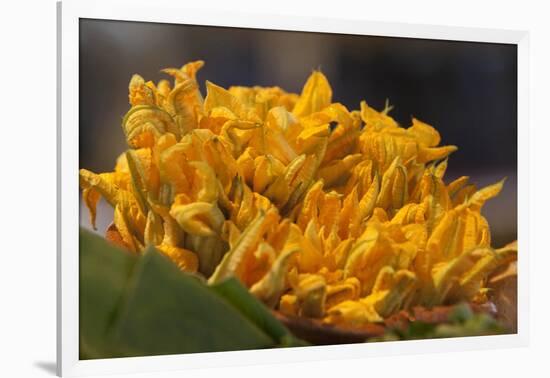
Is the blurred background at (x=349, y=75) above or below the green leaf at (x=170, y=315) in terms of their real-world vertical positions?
above

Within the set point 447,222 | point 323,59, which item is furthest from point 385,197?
point 323,59

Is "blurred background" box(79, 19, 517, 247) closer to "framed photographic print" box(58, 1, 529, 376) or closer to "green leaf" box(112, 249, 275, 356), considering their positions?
"framed photographic print" box(58, 1, 529, 376)

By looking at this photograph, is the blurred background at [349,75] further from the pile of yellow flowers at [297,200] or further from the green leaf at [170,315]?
the green leaf at [170,315]

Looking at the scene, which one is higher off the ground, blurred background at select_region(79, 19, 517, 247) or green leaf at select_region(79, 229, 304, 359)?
A: blurred background at select_region(79, 19, 517, 247)

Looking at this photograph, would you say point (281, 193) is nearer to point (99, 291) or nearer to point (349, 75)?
point (349, 75)

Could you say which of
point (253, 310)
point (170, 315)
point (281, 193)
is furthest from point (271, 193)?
point (170, 315)

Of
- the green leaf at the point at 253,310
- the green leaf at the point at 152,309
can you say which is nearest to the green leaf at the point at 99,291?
the green leaf at the point at 152,309

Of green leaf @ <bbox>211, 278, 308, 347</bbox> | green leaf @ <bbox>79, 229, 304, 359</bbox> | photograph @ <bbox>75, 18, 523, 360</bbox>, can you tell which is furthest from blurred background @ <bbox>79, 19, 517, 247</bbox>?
green leaf @ <bbox>211, 278, 308, 347</bbox>
